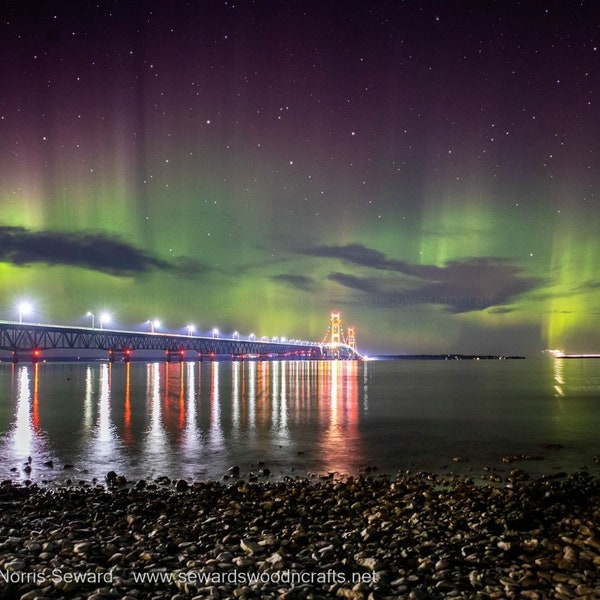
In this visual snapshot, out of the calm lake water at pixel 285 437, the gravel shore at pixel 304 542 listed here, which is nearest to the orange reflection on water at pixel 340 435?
the calm lake water at pixel 285 437

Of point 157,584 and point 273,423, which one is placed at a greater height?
point 157,584

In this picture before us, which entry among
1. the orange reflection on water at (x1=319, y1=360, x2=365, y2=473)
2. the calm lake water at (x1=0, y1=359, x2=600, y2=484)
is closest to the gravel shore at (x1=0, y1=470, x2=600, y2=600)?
the calm lake water at (x1=0, y1=359, x2=600, y2=484)

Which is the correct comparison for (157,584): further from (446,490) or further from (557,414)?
(557,414)

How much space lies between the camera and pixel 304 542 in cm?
845

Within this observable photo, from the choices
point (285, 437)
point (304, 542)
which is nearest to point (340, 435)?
point (285, 437)

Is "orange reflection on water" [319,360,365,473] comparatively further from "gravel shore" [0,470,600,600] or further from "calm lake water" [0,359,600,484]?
"gravel shore" [0,470,600,600]

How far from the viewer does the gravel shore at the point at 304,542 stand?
679 centimetres

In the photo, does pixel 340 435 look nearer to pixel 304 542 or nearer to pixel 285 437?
pixel 285 437

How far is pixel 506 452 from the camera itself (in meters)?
19.3

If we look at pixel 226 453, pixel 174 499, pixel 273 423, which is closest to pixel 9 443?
pixel 226 453

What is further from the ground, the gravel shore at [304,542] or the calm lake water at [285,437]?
the gravel shore at [304,542]

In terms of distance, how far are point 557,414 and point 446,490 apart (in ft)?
81.6

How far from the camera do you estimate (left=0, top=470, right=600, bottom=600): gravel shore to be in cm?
679

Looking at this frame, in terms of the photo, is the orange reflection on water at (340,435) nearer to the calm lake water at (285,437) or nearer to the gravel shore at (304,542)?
the calm lake water at (285,437)
